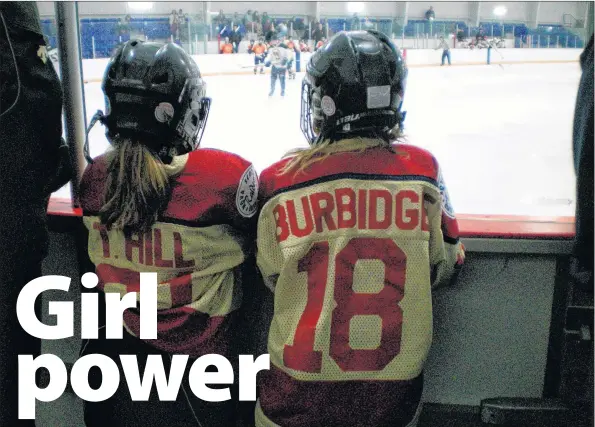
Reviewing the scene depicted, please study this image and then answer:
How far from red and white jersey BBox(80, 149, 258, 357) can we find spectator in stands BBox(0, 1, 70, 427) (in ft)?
0.35

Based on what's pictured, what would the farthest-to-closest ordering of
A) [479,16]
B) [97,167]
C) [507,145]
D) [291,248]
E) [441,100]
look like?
1. [441,100]
2. [507,145]
3. [479,16]
4. [97,167]
5. [291,248]

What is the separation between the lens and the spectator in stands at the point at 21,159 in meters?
1.08

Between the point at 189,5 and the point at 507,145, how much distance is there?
6.35ft

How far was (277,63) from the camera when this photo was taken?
3051 mm

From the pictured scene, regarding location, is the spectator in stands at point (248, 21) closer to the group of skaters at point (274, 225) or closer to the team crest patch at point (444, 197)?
the group of skaters at point (274, 225)

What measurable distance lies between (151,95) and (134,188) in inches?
6.6

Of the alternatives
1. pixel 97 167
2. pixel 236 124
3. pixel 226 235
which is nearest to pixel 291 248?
pixel 226 235

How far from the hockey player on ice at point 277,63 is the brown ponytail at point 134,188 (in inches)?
70.1

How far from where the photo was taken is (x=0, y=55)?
42.0 inches

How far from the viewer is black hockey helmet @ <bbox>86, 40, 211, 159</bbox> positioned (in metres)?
1.05

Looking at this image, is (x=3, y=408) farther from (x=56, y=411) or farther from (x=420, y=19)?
(x=420, y=19)

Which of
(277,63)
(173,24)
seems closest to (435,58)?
(277,63)

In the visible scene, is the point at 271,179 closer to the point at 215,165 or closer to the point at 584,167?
the point at 215,165

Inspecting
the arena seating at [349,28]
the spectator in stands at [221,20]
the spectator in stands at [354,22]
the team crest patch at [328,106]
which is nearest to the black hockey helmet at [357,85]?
the team crest patch at [328,106]
